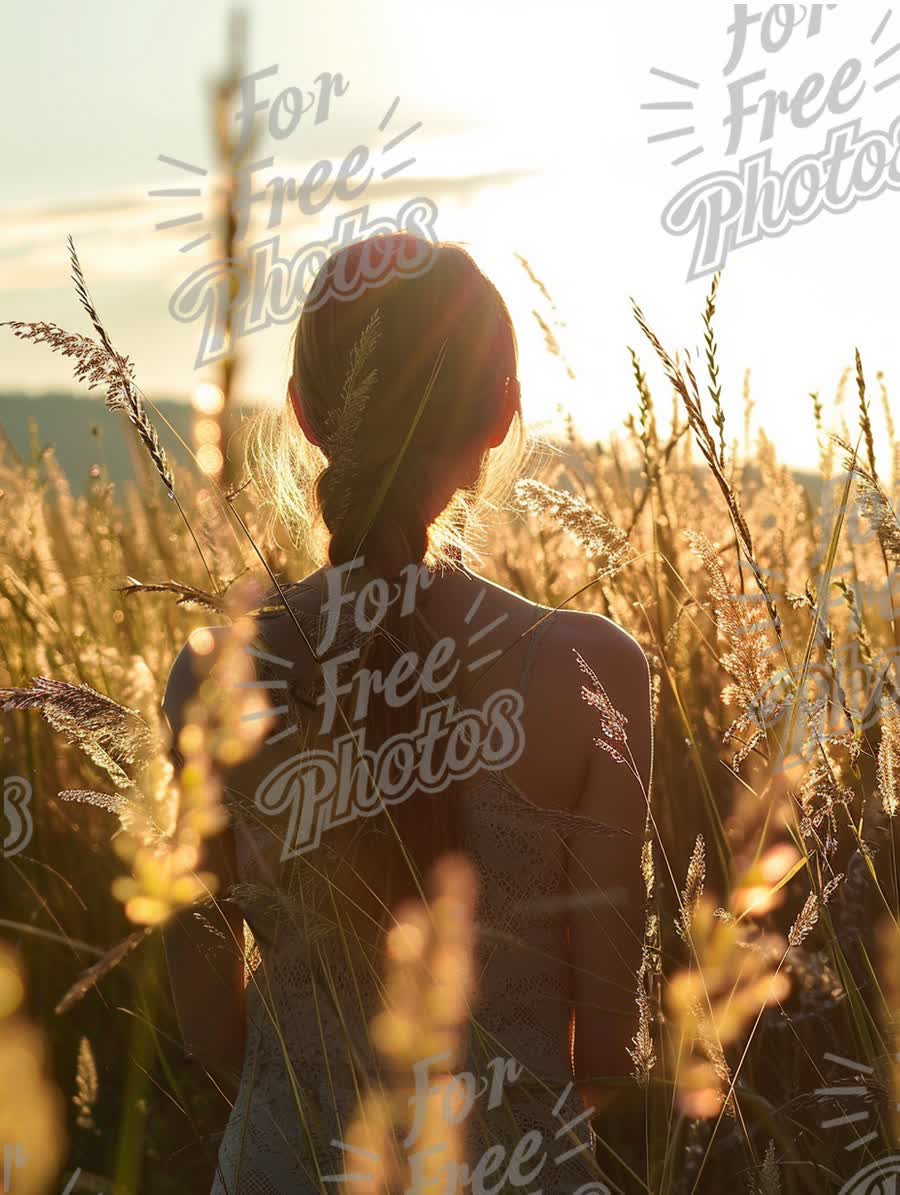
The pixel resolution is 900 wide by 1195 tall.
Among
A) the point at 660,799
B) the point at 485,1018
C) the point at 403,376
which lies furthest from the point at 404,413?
the point at 660,799

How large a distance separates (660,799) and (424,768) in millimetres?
985

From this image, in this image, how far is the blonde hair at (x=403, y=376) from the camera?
1355 mm

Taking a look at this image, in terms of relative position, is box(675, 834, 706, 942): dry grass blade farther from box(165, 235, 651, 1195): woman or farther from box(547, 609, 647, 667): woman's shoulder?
box(547, 609, 647, 667): woman's shoulder

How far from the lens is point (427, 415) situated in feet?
4.58

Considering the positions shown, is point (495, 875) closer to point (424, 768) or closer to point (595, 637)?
point (424, 768)

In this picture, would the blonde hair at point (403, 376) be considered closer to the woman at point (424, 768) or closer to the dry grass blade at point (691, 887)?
the woman at point (424, 768)

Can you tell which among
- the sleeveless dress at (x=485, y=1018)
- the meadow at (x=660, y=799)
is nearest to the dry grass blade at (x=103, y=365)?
the meadow at (x=660, y=799)

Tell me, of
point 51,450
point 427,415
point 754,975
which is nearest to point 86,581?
point 51,450

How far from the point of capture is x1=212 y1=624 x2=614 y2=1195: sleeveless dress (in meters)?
1.42

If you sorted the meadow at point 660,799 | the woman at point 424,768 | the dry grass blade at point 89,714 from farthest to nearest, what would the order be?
the woman at point 424,768, the meadow at point 660,799, the dry grass blade at point 89,714

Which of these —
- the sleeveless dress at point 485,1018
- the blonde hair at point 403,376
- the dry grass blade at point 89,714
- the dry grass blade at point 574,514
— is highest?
the blonde hair at point 403,376

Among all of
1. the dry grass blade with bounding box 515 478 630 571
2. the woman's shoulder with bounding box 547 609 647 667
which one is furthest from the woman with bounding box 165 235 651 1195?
the dry grass blade with bounding box 515 478 630 571

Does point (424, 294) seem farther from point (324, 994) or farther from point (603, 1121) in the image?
point (603, 1121)

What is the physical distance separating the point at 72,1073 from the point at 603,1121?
98 centimetres
